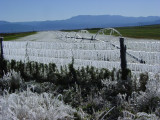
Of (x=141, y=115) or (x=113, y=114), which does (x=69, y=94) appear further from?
(x=141, y=115)

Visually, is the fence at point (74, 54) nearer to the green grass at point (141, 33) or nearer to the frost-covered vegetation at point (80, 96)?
the frost-covered vegetation at point (80, 96)

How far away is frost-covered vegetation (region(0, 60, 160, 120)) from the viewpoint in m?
3.77

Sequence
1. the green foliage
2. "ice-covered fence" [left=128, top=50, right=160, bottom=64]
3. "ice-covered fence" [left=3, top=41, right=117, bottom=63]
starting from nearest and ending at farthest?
the green foliage < "ice-covered fence" [left=128, top=50, right=160, bottom=64] < "ice-covered fence" [left=3, top=41, right=117, bottom=63]

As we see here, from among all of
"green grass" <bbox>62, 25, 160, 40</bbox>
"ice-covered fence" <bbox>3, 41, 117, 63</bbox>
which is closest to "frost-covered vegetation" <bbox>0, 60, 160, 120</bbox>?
"ice-covered fence" <bbox>3, 41, 117, 63</bbox>

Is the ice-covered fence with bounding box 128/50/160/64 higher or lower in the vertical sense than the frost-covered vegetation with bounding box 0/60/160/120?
higher

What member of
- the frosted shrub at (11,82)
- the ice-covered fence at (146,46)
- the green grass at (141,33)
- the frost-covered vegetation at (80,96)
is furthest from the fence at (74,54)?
the green grass at (141,33)

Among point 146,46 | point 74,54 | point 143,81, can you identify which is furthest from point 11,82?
point 146,46

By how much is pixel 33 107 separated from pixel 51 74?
122 inches

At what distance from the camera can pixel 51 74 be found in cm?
709

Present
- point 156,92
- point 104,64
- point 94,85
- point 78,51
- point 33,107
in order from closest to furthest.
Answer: point 33,107
point 156,92
point 94,85
point 104,64
point 78,51

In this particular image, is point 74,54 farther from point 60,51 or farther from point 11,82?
point 11,82

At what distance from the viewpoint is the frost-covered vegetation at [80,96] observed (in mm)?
3768

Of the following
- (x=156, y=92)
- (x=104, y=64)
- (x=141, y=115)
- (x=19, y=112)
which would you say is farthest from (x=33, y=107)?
(x=104, y=64)

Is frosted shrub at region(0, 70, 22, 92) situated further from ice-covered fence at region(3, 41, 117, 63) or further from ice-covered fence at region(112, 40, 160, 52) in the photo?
ice-covered fence at region(112, 40, 160, 52)
